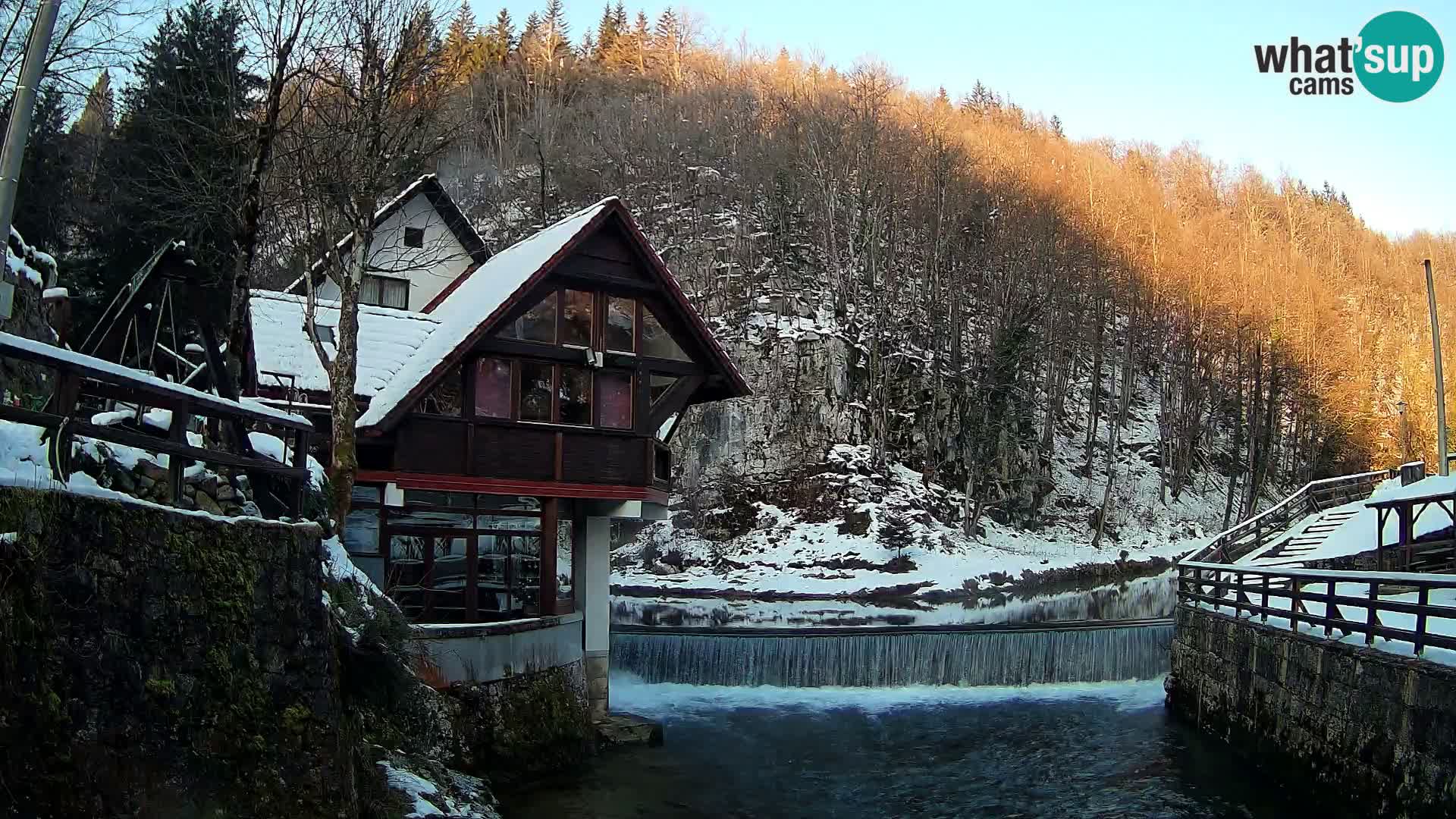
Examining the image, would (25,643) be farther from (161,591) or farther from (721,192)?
(721,192)

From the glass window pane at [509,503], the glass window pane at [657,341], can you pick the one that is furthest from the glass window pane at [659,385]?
the glass window pane at [509,503]

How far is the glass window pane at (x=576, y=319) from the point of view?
21.4m

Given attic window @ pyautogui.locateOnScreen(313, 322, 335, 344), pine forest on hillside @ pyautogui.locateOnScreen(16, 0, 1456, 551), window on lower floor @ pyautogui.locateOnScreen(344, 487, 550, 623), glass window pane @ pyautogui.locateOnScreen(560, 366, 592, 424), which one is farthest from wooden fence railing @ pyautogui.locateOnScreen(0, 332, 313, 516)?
pine forest on hillside @ pyautogui.locateOnScreen(16, 0, 1456, 551)

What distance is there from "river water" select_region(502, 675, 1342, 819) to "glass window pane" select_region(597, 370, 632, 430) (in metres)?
6.13

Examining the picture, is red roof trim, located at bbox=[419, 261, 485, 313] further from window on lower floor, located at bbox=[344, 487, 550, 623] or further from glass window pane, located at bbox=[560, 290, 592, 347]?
window on lower floor, located at bbox=[344, 487, 550, 623]

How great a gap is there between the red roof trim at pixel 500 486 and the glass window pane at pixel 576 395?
1.27 meters

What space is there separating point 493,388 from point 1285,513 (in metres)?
26.2

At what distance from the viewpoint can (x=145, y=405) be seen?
32.3ft

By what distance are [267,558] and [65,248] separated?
32.7 m

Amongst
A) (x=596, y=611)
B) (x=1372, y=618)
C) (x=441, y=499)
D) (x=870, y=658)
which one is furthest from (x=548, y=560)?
(x=1372, y=618)

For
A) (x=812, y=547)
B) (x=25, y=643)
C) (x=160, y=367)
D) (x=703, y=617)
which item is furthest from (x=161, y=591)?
(x=812, y=547)

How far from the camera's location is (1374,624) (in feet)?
50.3

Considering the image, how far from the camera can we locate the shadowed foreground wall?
7246mm

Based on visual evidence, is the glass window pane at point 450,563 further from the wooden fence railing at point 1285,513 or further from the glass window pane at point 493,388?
the wooden fence railing at point 1285,513
